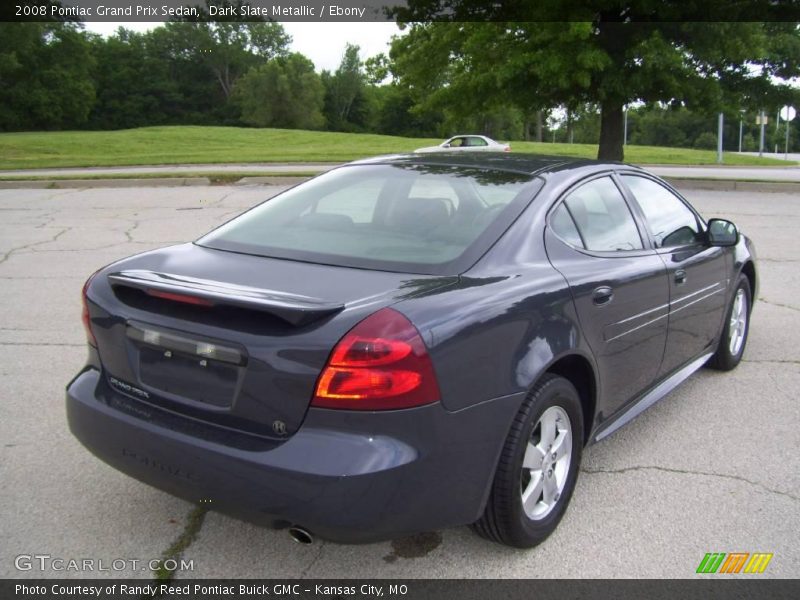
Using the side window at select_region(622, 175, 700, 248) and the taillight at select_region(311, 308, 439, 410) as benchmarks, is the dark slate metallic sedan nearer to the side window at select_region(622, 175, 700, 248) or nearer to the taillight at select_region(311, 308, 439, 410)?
the taillight at select_region(311, 308, 439, 410)

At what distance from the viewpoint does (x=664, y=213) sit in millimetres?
4113

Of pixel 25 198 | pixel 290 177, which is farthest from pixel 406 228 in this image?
pixel 290 177

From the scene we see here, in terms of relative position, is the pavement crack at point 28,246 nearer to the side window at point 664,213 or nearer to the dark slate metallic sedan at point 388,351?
the dark slate metallic sedan at point 388,351

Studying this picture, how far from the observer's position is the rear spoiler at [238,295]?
228 cm

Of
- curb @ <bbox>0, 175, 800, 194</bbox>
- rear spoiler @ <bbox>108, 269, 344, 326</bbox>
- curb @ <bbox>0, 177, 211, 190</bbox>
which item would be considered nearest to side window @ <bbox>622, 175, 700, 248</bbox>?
rear spoiler @ <bbox>108, 269, 344, 326</bbox>

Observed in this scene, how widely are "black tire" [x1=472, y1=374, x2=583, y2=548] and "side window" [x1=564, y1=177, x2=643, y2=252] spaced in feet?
2.60

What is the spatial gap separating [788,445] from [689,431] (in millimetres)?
473

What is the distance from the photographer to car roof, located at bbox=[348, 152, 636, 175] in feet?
11.5

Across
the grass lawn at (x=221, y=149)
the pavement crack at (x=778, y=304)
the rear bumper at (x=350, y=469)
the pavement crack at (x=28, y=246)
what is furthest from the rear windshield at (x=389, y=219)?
the grass lawn at (x=221, y=149)

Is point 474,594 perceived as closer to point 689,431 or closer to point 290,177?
point 689,431

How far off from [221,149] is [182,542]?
35396mm

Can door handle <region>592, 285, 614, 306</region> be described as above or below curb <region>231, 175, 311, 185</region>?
below

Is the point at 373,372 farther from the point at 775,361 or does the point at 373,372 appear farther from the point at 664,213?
the point at 775,361

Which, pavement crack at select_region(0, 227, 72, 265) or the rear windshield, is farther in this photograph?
pavement crack at select_region(0, 227, 72, 265)
